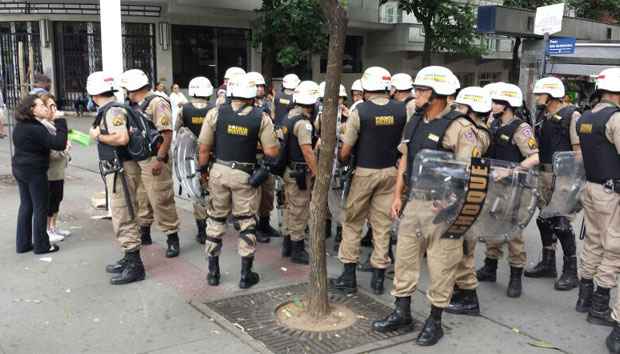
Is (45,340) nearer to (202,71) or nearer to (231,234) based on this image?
(231,234)

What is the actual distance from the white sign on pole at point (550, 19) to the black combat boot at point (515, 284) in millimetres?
4556

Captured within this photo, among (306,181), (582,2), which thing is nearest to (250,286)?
(306,181)

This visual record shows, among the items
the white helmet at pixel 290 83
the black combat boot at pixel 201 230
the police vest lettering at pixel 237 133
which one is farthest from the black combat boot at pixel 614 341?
the white helmet at pixel 290 83

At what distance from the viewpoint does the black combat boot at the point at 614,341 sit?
4.21 metres

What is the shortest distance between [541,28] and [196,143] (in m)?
5.53

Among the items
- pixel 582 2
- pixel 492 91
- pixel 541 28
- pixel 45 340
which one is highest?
pixel 582 2

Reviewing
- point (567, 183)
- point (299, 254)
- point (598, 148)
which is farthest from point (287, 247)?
point (598, 148)

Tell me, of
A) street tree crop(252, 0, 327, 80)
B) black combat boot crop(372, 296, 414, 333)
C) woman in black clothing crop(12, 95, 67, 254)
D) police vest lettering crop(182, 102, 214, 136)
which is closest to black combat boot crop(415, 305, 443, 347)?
black combat boot crop(372, 296, 414, 333)

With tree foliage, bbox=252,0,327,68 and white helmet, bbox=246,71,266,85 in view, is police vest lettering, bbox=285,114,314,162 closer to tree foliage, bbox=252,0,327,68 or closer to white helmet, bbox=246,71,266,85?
white helmet, bbox=246,71,266,85

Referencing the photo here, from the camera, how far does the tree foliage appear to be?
57.8 feet

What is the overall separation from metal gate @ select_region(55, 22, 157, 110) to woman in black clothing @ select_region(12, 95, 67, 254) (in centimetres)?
1323

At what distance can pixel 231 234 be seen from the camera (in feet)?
23.4

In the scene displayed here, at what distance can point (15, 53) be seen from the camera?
64.3 ft

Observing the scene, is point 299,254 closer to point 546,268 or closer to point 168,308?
point 168,308
